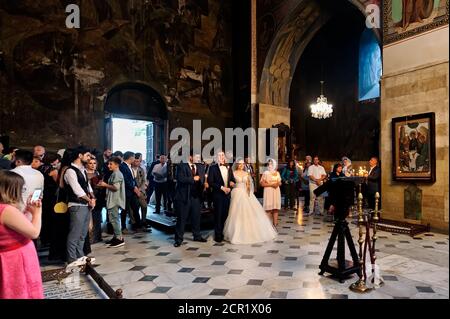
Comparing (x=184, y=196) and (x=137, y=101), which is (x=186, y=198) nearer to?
(x=184, y=196)

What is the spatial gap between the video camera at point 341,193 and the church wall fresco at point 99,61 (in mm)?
10164

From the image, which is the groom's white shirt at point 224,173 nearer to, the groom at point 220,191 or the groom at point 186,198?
the groom at point 220,191

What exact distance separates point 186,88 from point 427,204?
10677 mm

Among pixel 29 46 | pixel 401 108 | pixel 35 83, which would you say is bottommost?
pixel 401 108

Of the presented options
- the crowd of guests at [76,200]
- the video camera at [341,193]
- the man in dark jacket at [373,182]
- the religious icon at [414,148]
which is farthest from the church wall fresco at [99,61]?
the video camera at [341,193]

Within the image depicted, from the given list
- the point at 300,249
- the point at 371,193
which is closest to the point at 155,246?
the point at 300,249

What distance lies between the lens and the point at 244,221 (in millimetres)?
6363

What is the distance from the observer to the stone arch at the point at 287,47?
12.8m

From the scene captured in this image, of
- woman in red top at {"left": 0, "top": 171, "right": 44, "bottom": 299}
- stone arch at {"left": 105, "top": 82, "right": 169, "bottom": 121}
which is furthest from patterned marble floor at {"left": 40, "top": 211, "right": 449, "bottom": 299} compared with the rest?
stone arch at {"left": 105, "top": 82, "right": 169, "bottom": 121}

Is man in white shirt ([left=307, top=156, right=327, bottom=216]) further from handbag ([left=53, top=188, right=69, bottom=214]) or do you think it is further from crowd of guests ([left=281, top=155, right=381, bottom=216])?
handbag ([left=53, top=188, right=69, bottom=214])

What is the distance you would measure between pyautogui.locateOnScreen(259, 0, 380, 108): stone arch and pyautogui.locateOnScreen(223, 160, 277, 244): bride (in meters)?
8.39

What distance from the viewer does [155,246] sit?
6102 mm

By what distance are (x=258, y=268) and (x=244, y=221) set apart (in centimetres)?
170

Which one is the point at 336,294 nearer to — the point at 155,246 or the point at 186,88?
the point at 155,246
